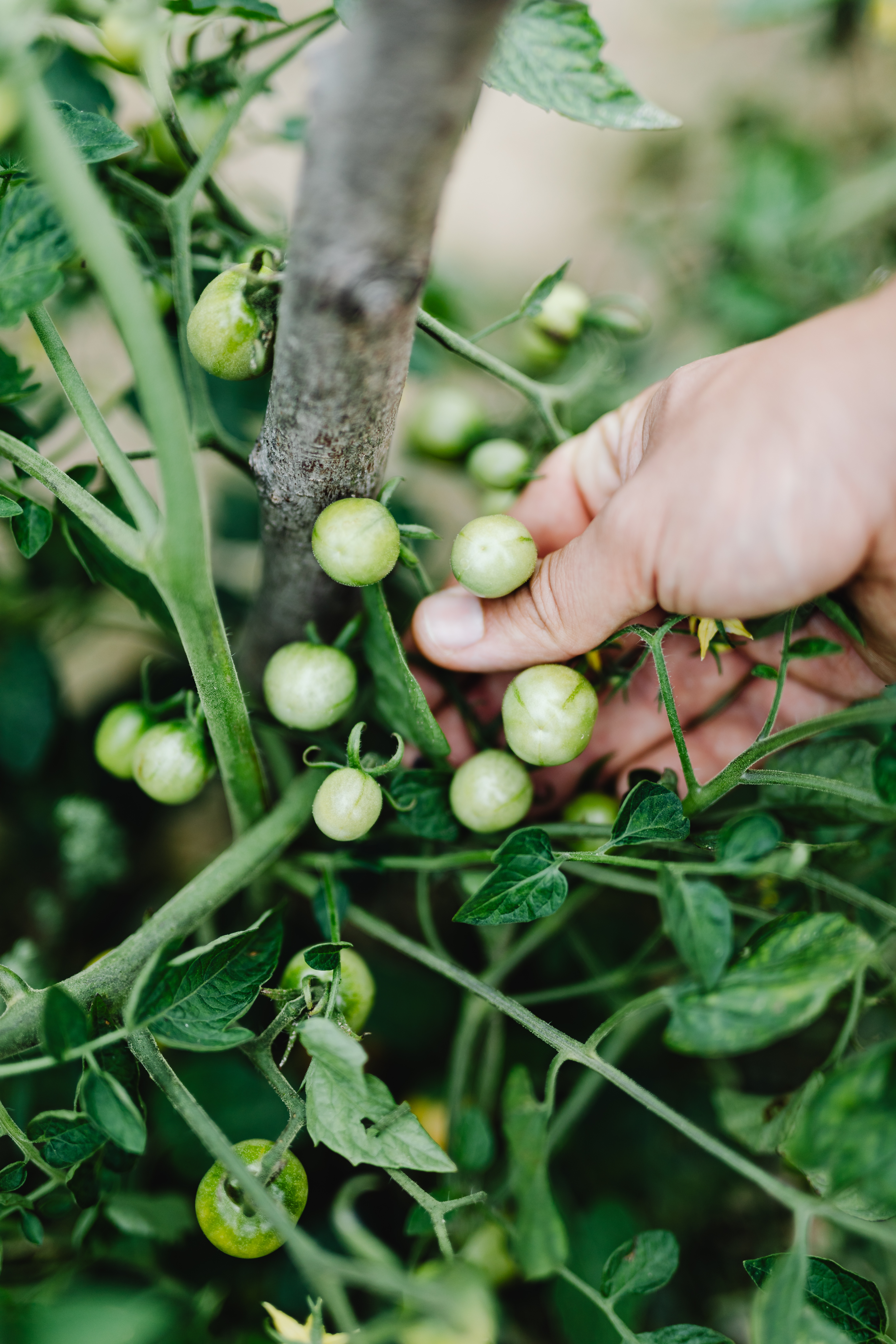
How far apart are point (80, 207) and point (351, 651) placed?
0.48 meters

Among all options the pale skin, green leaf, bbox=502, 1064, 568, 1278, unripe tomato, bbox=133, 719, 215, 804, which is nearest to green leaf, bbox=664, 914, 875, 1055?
green leaf, bbox=502, 1064, 568, 1278

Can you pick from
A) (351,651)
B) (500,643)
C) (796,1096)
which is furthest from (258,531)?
(796,1096)

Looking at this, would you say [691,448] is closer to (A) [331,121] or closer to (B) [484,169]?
(A) [331,121]

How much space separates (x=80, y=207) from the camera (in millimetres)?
422

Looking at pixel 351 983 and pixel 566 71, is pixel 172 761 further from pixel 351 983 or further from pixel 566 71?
pixel 566 71

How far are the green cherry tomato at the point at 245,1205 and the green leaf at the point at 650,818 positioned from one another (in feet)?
1.16

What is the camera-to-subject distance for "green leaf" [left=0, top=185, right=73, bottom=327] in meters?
0.54

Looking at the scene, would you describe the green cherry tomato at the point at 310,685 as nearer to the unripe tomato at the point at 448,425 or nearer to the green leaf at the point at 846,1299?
the unripe tomato at the point at 448,425

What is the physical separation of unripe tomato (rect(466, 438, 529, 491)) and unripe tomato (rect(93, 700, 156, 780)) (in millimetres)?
454

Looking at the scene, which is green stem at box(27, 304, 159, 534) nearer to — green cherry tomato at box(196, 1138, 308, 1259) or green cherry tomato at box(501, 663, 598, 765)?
green cherry tomato at box(501, 663, 598, 765)

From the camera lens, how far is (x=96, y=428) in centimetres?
60

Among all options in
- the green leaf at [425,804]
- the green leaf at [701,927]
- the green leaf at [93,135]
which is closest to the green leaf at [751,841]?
the green leaf at [701,927]

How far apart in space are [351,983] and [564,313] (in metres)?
0.79

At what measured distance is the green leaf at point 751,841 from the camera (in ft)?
1.86
